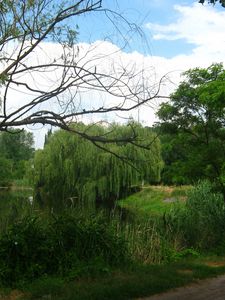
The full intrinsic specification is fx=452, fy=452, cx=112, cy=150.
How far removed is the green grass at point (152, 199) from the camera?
32750mm

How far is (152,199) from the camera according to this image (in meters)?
37.1

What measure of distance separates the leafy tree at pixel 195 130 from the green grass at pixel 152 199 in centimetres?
1767

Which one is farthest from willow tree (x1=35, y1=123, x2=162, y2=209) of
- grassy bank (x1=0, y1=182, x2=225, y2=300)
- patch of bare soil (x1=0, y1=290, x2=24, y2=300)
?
patch of bare soil (x1=0, y1=290, x2=24, y2=300)

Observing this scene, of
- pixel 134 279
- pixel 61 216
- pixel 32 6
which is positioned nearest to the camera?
pixel 32 6

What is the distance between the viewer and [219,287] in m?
7.77

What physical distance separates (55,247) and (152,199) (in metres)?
29.0

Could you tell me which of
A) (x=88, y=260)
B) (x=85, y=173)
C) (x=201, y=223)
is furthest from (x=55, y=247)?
(x=85, y=173)

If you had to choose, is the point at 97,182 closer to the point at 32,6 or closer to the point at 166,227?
the point at 166,227

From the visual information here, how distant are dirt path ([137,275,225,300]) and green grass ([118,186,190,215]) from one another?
23.6 metres

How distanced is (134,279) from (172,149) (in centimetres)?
787

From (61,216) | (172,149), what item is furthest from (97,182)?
(61,216)

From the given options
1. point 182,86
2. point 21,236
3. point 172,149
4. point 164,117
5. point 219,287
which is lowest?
point 219,287

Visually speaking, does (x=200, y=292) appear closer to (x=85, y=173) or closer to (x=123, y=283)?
(x=123, y=283)

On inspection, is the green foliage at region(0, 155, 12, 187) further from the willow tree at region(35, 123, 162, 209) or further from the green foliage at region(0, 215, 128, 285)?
Result: the green foliage at region(0, 215, 128, 285)
